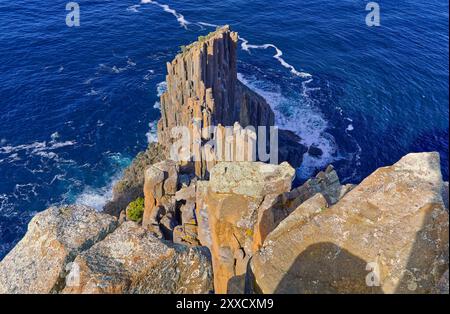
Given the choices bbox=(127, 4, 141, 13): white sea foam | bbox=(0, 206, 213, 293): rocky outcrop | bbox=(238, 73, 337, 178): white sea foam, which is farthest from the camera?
bbox=(127, 4, 141, 13): white sea foam

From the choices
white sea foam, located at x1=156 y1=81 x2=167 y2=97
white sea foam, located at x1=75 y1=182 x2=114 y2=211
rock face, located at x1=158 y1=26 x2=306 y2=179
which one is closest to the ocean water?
white sea foam, located at x1=75 y1=182 x2=114 y2=211

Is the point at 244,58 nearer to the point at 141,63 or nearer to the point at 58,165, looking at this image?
the point at 141,63

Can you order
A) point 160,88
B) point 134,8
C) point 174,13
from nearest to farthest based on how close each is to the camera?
point 160,88 → point 174,13 → point 134,8

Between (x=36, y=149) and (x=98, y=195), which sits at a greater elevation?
(x=36, y=149)

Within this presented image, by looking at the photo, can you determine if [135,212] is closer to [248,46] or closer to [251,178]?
[251,178]

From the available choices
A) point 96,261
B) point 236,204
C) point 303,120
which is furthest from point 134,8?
point 96,261

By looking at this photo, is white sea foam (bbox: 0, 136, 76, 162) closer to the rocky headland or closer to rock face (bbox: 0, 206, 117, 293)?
the rocky headland
